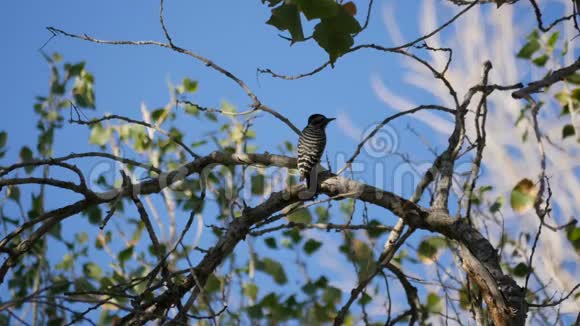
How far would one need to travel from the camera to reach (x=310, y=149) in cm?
625

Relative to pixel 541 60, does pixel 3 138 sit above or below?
below

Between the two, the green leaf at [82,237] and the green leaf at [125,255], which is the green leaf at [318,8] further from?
the green leaf at [82,237]

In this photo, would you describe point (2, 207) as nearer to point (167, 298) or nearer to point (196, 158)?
point (196, 158)

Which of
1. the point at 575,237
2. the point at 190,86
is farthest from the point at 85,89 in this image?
the point at 575,237

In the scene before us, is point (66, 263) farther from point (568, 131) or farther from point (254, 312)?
point (568, 131)

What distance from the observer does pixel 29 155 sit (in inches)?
281

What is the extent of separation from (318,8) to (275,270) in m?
5.00

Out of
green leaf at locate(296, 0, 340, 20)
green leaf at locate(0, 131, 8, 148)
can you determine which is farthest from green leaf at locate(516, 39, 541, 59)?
green leaf at locate(0, 131, 8, 148)

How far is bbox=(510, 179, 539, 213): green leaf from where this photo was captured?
15.1 feet

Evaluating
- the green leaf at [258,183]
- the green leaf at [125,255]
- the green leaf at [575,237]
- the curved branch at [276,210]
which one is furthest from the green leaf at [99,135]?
the green leaf at [575,237]

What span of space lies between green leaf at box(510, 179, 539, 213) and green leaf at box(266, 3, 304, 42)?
2625 mm

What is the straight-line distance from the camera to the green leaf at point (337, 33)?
262 cm

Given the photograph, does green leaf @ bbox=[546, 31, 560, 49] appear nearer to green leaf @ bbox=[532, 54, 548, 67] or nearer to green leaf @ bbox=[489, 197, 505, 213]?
green leaf @ bbox=[532, 54, 548, 67]

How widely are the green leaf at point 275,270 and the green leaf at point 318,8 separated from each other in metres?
4.83
